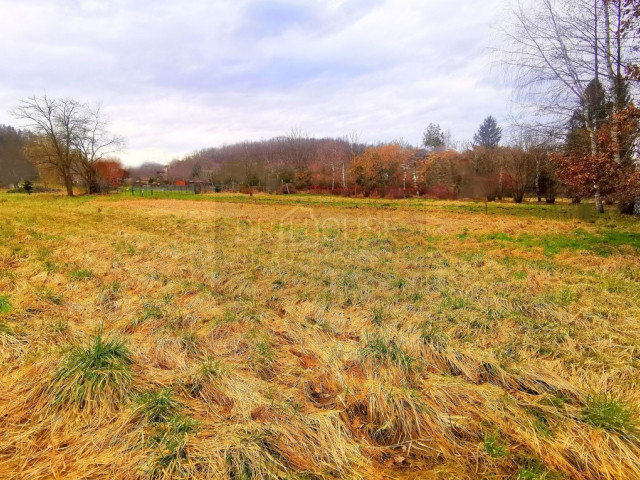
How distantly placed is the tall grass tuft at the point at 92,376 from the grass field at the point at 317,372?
0.02 meters

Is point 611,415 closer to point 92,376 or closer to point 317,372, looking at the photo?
point 317,372

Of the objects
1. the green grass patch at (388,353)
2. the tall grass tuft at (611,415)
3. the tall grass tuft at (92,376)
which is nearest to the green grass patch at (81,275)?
the tall grass tuft at (92,376)

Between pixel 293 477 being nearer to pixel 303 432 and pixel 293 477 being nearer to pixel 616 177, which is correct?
pixel 303 432

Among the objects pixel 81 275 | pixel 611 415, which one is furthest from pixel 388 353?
pixel 81 275

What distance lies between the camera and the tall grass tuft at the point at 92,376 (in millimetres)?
2551

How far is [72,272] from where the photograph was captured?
19.0 ft

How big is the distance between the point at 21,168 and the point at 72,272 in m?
61.5

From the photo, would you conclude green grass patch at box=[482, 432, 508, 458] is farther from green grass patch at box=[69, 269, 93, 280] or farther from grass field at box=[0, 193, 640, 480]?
green grass patch at box=[69, 269, 93, 280]

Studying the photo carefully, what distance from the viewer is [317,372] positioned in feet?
10.4

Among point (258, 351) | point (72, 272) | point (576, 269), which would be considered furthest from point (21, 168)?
point (576, 269)

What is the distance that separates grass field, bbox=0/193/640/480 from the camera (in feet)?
7.00

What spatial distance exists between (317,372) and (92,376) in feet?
6.97

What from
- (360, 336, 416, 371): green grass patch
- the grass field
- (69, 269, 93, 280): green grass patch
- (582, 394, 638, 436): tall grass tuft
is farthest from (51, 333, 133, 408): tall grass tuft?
(582, 394, 638, 436): tall grass tuft

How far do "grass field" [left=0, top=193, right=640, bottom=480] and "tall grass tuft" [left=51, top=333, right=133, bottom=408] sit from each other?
16 mm
